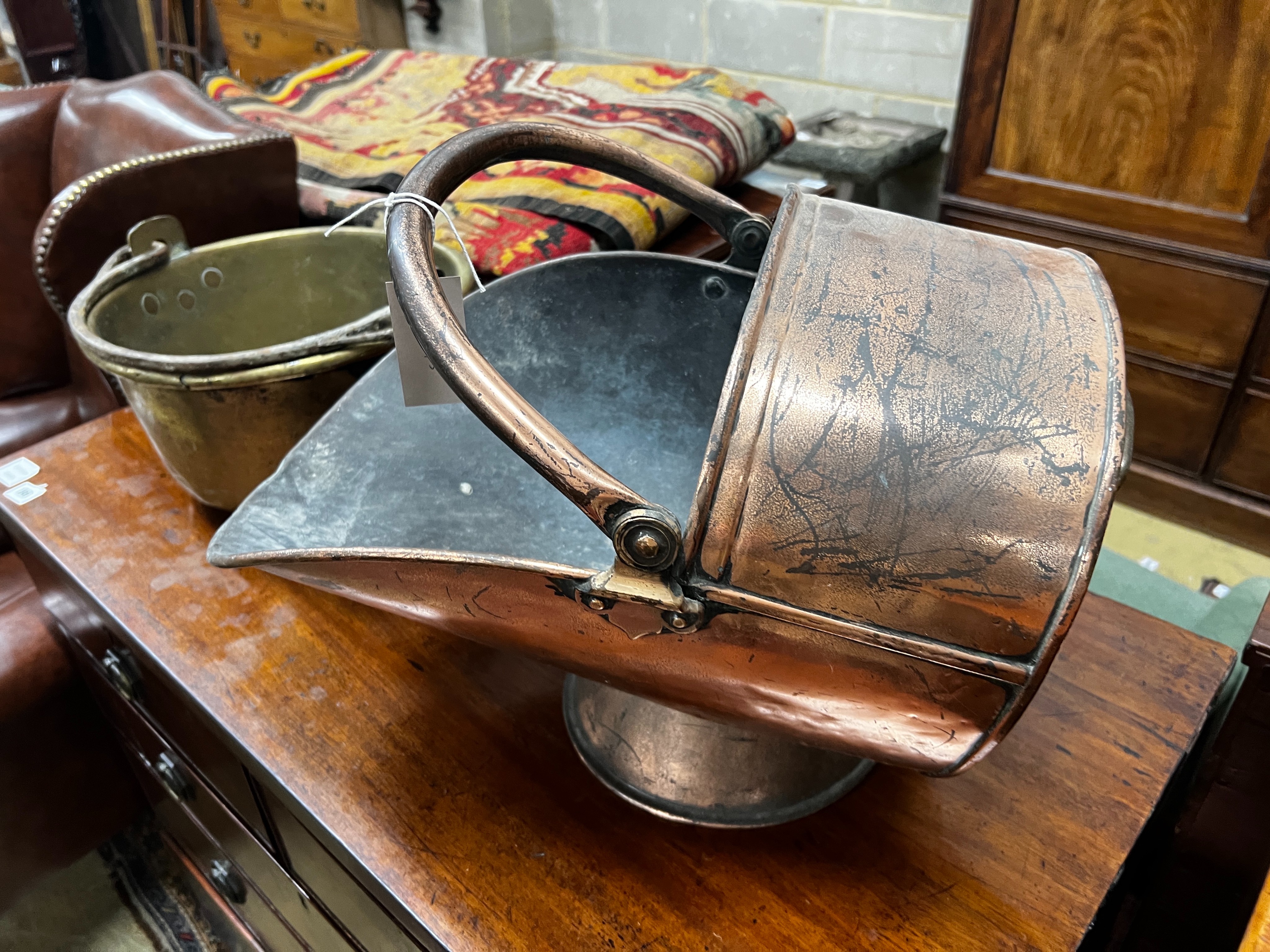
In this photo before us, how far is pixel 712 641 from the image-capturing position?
454 millimetres

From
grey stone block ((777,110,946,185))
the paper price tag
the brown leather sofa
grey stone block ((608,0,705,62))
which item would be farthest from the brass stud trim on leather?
grey stone block ((608,0,705,62))

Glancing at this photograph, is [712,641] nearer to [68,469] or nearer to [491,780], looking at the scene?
[491,780]

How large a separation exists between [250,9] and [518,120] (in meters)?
2.31

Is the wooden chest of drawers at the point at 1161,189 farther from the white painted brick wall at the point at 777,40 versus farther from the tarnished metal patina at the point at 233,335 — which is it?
the tarnished metal patina at the point at 233,335

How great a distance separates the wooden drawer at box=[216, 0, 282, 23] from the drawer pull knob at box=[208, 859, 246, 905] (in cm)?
267

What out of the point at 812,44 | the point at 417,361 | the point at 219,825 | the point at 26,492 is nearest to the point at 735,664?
the point at 417,361

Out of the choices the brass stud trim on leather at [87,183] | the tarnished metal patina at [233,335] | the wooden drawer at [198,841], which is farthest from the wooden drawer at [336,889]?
the brass stud trim on leather at [87,183]

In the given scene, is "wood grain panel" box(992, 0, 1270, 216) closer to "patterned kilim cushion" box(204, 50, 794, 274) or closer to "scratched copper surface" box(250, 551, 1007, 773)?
"patterned kilim cushion" box(204, 50, 794, 274)

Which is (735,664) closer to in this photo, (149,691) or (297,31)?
(149,691)

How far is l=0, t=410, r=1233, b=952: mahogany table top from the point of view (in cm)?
55

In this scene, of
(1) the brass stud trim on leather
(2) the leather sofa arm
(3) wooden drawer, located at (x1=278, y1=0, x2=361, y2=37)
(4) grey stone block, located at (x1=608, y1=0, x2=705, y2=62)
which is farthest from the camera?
(3) wooden drawer, located at (x1=278, y1=0, x2=361, y2=37)

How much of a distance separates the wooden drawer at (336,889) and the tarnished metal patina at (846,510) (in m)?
0.26

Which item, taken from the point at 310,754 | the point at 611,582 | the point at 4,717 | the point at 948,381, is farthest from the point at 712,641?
the point at 4,717

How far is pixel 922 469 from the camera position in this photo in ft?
1.37
